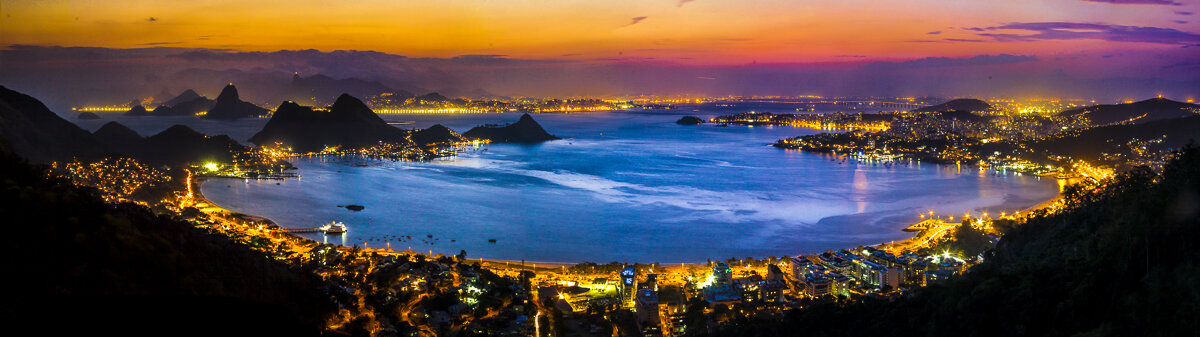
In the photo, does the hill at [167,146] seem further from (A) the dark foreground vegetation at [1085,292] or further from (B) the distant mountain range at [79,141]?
(A) the dark foreground vegetation at [1085,292]

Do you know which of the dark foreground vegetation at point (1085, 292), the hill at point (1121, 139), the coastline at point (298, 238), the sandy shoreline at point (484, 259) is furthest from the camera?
the hill at point (1121, 139)

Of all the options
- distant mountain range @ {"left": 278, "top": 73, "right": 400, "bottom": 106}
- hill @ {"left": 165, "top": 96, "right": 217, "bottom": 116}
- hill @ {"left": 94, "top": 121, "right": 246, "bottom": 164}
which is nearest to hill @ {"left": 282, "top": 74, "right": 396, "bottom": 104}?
distant mountain range @ {"left": 278, "top": 73, "right": 400, "bottom": 106}

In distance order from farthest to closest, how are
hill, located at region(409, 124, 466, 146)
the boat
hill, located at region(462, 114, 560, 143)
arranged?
hill, located at region(462, 114, 560, 143)
hill, located at region(409, 124, 466, 146)
the boat

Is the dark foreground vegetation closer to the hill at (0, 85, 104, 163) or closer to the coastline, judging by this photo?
the coastline

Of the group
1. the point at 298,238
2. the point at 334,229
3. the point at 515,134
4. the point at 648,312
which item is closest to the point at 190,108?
the point at 515,134

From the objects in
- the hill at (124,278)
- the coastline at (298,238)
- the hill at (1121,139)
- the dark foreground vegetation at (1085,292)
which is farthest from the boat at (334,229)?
the hill at (1121,139)
